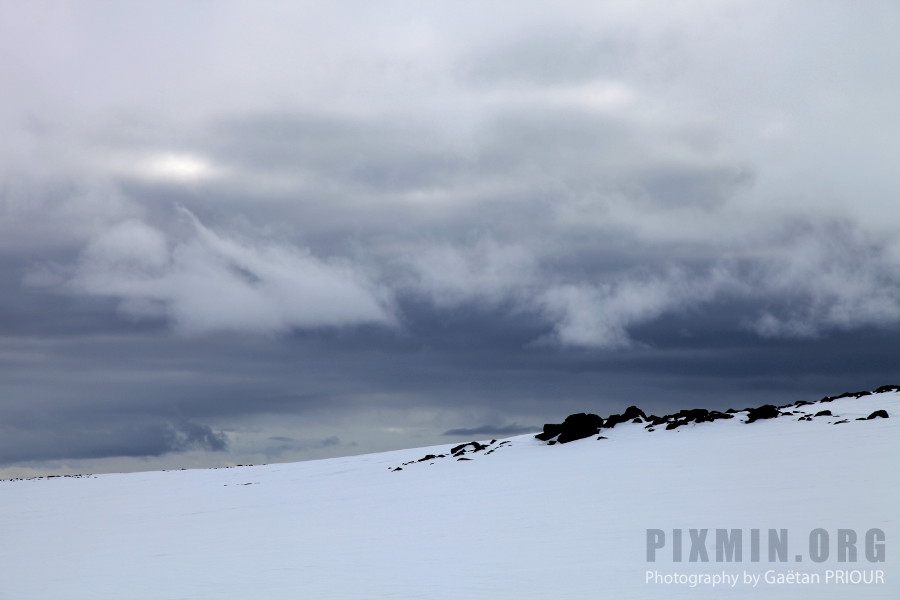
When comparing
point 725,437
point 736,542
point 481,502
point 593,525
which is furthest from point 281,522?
point 725,437

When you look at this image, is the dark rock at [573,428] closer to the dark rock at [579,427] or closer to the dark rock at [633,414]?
the dark rock at [579,427]

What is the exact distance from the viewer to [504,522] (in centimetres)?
1941

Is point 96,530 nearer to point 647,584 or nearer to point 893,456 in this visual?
point 647,584

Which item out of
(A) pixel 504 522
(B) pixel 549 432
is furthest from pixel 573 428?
(A) pixel 504 522

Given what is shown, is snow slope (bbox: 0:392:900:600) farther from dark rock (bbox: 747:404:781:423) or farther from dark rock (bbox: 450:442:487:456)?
dark rock (bbox: 450:442:487:456)

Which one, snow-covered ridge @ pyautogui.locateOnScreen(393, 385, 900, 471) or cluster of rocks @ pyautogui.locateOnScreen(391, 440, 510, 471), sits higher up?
snow-covered ridge @ pyautogui.locateOnScreen(393, 385, 900, 471)

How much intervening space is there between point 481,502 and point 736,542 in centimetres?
954

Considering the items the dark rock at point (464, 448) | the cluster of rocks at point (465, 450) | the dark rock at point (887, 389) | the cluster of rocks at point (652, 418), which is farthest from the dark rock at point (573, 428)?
the dark rock at point (887, 389)

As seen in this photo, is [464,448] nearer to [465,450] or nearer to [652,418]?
[465,450]

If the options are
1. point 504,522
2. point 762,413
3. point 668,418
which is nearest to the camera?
point 504,522

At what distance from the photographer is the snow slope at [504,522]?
13570 millimetres

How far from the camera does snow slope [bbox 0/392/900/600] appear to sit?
13.6 m

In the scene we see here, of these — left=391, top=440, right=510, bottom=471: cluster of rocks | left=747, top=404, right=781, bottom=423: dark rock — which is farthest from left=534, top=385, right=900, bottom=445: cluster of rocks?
left=391, top=440, right=510, bottom=471: cluster of rocks

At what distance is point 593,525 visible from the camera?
699 inches
